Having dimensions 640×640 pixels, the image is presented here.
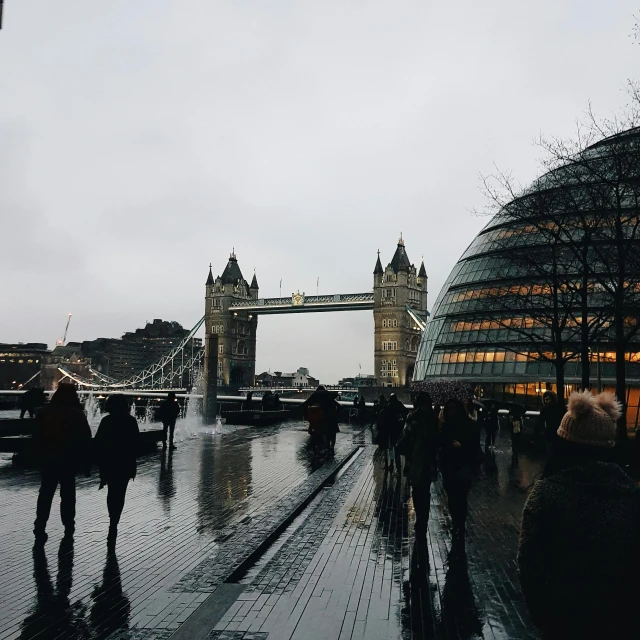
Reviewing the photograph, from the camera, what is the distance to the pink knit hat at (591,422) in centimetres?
362

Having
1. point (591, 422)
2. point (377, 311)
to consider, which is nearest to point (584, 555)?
point (591, 422)

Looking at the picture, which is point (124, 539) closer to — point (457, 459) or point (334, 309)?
point (457, 459)

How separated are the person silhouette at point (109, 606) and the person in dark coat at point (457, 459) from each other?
4820 mm

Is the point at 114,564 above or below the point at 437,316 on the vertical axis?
below

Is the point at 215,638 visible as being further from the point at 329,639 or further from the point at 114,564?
the point at 114,564

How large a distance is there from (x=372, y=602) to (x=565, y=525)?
13.8ft

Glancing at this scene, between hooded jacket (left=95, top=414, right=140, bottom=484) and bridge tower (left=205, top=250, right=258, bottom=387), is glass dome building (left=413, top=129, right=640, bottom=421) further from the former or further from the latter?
bridge tower (left=205, top=250, right=258, bottom=387)

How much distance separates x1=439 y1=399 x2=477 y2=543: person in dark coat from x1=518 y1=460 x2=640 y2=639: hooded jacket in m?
6.70

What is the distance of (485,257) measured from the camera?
179 feet

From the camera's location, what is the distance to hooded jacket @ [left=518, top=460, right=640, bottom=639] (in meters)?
3.37

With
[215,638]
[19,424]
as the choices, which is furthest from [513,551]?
[19,424]

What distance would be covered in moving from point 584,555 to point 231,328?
168054 millimetres

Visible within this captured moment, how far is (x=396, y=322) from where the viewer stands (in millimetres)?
141750

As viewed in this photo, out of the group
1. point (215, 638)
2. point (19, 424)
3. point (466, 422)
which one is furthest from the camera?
point (19, 424)
